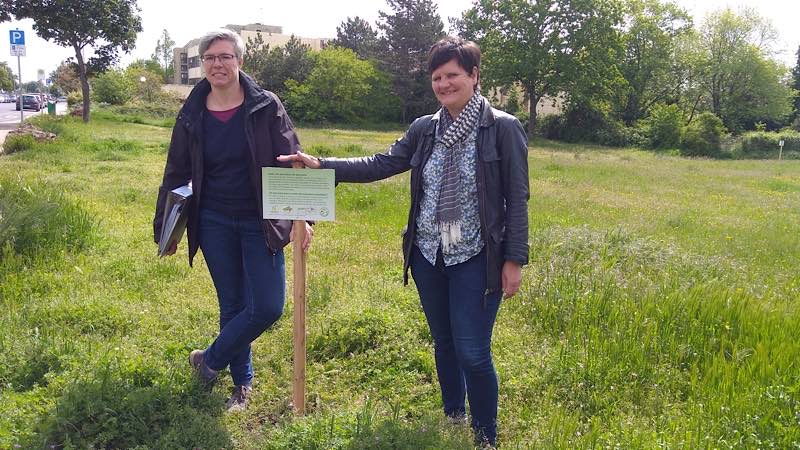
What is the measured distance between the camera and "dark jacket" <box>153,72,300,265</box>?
3195 millimetres

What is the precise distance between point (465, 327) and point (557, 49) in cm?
4177

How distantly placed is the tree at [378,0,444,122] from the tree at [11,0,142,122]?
24714 millimetres

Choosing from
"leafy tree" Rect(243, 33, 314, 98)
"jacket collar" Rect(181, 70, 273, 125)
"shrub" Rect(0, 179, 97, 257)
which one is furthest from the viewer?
"leafy tree" Rect(243, 33, 314, 98)

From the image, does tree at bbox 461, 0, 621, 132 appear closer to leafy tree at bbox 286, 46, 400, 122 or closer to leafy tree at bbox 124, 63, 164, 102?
leafy tree at bbox 286, 46, 400, 122

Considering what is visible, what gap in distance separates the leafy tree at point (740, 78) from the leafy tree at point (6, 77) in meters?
79.5

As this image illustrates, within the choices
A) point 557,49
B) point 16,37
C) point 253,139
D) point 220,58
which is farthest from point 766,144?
point 220,58

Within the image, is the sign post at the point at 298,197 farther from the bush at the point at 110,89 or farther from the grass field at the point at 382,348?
the bush at the point at 110,89

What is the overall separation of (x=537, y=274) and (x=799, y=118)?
173 feet

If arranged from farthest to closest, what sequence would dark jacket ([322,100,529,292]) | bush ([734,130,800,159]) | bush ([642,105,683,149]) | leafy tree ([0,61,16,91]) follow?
leafy tree ([0,61,16,91]) → bush ([642,105,683,149]) → bush ([734,130,800,159]) → dark jacket ([322,100,529,292])

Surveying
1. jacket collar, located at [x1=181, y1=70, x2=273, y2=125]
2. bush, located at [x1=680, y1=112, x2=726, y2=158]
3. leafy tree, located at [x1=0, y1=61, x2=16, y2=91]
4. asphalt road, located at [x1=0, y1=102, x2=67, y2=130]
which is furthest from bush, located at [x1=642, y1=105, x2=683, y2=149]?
leafy tree, located at [x1=0, y1=61, x2=16, y2=91]

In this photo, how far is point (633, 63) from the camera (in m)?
47.4

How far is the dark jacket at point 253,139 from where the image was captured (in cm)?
320

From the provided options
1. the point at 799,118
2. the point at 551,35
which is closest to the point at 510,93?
the point at 551,35

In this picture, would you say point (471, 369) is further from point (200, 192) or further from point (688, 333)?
point (688, 333)
